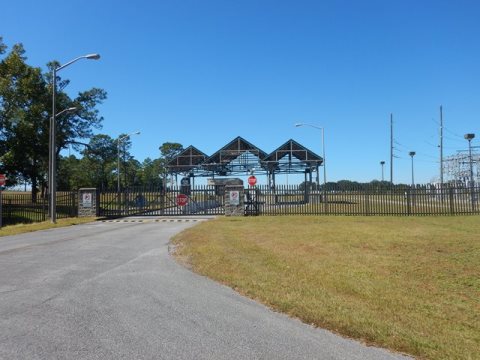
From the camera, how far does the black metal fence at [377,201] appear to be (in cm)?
2481

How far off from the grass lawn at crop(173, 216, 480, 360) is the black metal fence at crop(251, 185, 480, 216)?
11399 mm

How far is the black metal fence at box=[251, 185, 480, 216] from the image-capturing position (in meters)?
24.8

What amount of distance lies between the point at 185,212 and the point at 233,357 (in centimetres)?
2496

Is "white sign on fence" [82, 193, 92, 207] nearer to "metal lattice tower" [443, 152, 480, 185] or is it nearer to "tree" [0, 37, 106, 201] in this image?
"tree" [0, 37, 106, 201]

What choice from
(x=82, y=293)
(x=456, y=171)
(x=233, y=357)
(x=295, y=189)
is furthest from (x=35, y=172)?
(x=456, y=171)

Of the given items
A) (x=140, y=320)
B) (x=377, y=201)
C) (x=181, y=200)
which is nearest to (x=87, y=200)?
(x=181, y=200)

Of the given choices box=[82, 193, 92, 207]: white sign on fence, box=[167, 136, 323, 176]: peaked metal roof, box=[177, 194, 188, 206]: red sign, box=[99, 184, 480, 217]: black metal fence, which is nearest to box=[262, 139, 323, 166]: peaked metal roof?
box=[167, 136, 323, 176]: peaked metal roof

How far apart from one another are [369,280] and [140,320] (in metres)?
4.06

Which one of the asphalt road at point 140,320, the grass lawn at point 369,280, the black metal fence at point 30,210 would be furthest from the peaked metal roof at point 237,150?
the asphalt road at point 140,320

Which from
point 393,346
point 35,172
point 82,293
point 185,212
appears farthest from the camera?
point 35,172

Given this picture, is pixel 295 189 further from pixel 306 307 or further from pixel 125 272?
pixel 306 307

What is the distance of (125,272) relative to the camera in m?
8.54

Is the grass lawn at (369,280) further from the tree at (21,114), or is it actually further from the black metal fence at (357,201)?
the tree at (21,114)

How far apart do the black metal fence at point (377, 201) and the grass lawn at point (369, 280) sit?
449 inches
